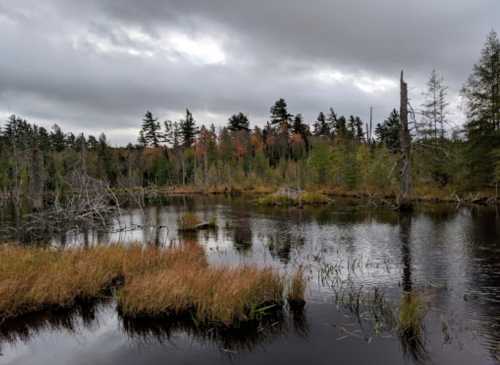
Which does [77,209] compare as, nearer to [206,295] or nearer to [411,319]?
[206,295]

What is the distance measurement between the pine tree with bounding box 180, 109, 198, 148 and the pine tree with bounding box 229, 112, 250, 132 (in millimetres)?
9803

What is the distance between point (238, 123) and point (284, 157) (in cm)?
Result: 2421

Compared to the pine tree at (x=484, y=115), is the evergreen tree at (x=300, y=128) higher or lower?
higher

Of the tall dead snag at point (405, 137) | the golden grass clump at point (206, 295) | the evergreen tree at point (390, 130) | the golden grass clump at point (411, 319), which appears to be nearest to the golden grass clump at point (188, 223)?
the golden grass clump at point (206, 295)

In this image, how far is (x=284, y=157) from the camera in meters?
71.0

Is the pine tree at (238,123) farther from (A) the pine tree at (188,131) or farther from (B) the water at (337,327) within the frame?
(B) the water at (337,327)

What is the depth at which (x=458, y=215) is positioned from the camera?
23891 mm

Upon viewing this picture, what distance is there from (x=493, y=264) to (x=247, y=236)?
11.3m

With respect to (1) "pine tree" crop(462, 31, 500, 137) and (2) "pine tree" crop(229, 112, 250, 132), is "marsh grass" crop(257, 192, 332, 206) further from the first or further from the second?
(2) "pine tree" crop(229, 112, 250, 132)

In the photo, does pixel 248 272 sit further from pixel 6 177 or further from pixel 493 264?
pixel 6 177

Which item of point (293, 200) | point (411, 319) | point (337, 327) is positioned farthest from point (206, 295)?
point (293, 200)

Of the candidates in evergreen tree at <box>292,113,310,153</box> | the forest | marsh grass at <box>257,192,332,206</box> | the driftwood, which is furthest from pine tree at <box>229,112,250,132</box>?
the driftwood

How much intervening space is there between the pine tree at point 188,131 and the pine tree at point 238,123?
9803 mm

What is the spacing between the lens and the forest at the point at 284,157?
3144 cm
